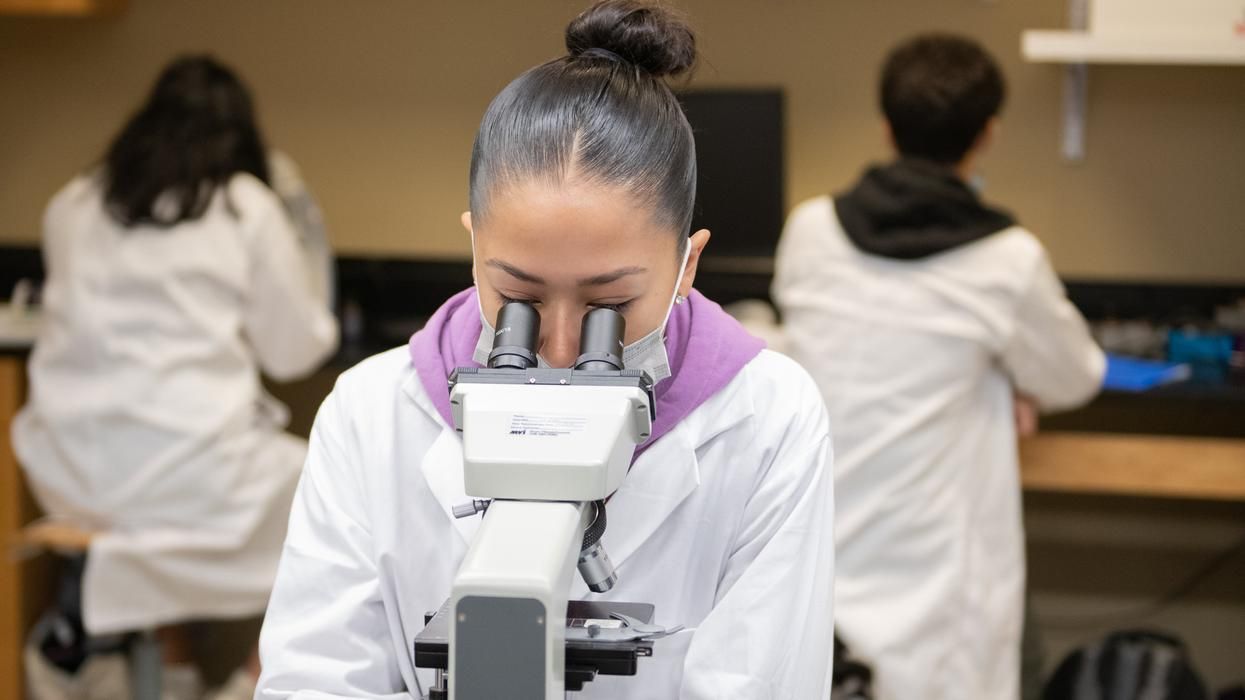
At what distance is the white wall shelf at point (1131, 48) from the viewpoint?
2768 millimetres

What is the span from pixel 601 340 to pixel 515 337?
62 millimetres

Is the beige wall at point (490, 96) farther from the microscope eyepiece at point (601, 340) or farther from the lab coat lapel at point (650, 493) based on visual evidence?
the microscope eyepiece at point (601, 340)

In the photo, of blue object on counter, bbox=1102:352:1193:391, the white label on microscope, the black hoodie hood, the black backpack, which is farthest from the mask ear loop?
the black backpack

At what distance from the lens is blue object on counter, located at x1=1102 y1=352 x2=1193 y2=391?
268 cm

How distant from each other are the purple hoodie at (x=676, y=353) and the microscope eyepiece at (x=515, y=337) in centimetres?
18

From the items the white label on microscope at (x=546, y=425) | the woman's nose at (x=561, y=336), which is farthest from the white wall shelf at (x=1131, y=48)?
the white label on microscope at (x=546, y=425)

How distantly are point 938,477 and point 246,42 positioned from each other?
88.3 inches

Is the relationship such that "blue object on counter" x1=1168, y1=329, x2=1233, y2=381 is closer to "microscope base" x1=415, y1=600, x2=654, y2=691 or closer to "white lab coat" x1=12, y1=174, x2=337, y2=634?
"white lab coat" x1=12, y1=174, x2=337, y2=634

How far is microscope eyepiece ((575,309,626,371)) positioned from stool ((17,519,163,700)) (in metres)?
1.96

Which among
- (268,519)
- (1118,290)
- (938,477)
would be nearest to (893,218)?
(938,477)

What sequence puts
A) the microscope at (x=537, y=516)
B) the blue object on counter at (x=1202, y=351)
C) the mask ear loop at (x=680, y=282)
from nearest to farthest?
1. the microscope at (x=537, y=516)
2. the mask ear loop at (x=680, y=282)
3. the blue object on counter at (x=1202, y=351)

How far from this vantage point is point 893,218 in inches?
89.0

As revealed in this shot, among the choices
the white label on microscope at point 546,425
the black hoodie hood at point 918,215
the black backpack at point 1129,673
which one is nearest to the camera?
the white label on microscope at point 546,425

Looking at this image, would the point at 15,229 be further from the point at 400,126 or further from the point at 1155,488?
the point at 1155,488
